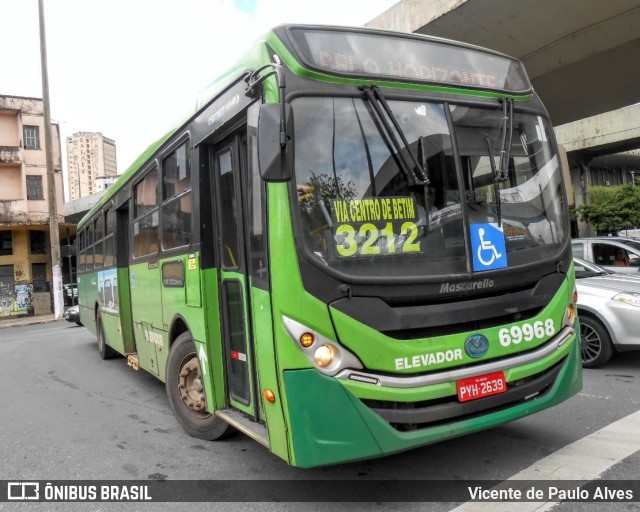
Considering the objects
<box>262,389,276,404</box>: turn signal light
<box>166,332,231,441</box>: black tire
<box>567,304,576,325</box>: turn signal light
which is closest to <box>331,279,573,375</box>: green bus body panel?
<box>262,389,276,404</box>: turn signal light

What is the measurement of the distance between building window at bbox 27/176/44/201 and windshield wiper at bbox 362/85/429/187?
33.6 metres

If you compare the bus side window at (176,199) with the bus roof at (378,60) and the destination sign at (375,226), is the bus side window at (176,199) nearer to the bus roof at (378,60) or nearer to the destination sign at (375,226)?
the bus roof at (378,60)

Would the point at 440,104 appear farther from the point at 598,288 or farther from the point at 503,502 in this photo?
the point at 598,288

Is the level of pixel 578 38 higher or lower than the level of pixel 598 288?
higher

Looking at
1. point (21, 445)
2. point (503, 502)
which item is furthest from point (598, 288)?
point (21, 445)

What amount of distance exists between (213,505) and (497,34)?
11.4m

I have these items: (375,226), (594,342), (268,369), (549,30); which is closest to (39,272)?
(549,30)

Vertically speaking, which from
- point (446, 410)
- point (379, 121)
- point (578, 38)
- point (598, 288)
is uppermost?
point (578, 38)

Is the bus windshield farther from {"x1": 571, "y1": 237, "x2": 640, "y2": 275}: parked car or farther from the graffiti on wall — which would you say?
the graffiti on wall

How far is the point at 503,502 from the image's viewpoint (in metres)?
3.28

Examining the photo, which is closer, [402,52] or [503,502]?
[503,502]

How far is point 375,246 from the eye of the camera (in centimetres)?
327

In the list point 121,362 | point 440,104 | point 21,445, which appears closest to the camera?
point 440,104

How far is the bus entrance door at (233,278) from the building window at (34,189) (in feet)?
106
